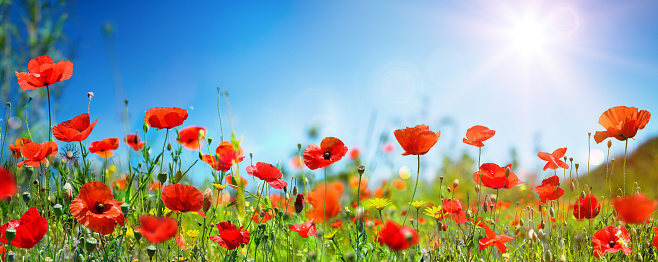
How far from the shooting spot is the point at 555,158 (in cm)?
165

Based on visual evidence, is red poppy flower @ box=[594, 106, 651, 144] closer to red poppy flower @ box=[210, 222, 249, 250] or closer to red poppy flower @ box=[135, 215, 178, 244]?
red poppy flower @ box=[210, 222, 249, 250]

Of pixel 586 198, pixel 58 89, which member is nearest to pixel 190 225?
pixel 586 198

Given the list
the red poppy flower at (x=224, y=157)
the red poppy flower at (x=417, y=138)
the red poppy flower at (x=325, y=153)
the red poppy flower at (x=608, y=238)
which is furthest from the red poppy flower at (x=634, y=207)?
the red poppy flower at (x=224, y=157)

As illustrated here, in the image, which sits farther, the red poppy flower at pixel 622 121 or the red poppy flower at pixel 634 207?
the red poppy flower at pixel 622 121

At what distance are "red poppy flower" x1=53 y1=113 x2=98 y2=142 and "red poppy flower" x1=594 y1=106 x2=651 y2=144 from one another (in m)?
1.89

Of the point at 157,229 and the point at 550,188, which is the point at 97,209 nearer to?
the point at 157,229

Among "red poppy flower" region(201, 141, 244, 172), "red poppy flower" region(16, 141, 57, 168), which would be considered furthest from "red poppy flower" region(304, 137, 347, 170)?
"red poppy flower" region(16, 141, 57, 168)

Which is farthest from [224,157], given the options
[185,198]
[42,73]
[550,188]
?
[550,188]

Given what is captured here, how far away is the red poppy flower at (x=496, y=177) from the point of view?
4.81ft

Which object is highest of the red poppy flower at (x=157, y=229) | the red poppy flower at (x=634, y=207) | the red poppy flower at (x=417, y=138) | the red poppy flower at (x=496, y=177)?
the red poppy flower at (x=417, y=138)

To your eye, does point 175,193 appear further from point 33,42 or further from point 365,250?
point 33,42

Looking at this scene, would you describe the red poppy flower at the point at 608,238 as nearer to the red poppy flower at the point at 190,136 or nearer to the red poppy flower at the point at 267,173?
the red poppy flower at the point at 267,173

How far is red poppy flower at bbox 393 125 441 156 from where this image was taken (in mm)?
1384

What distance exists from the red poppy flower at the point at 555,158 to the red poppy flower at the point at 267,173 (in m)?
0.97
